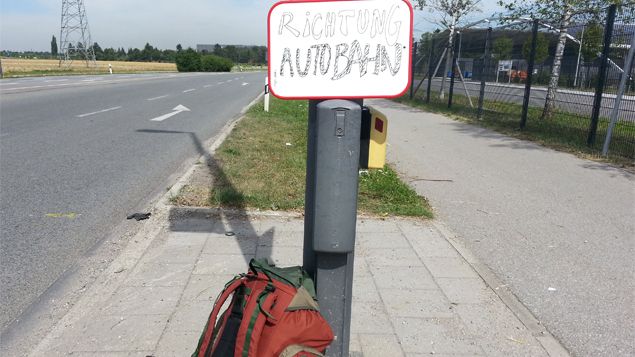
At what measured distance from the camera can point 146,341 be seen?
282cm

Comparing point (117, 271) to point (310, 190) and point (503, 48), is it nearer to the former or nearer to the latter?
point (310, 190)

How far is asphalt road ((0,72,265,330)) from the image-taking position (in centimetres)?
403

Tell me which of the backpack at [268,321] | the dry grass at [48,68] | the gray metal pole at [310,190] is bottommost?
the dry grass at [48,68]

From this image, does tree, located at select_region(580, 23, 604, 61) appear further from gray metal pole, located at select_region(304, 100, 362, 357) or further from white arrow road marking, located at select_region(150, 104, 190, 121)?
white arrow road marking, located at select_region(150, 104, 190, 121)

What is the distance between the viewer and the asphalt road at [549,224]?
3330 mm

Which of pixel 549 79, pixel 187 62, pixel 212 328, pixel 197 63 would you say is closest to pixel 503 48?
pixel 549 79

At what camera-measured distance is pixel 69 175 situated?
6.58 meters

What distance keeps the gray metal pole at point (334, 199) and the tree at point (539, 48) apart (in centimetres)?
1102

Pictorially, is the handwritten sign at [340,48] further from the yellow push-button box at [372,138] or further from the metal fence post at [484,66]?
the metal fence post at [484,66]

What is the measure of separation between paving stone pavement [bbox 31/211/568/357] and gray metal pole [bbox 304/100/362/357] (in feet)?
2.48

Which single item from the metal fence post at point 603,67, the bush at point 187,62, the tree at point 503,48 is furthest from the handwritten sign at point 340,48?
the bush at point 187,62

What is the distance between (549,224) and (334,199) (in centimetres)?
393

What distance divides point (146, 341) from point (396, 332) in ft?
4.79

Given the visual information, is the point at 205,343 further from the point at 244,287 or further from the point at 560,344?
the point at 560,344
